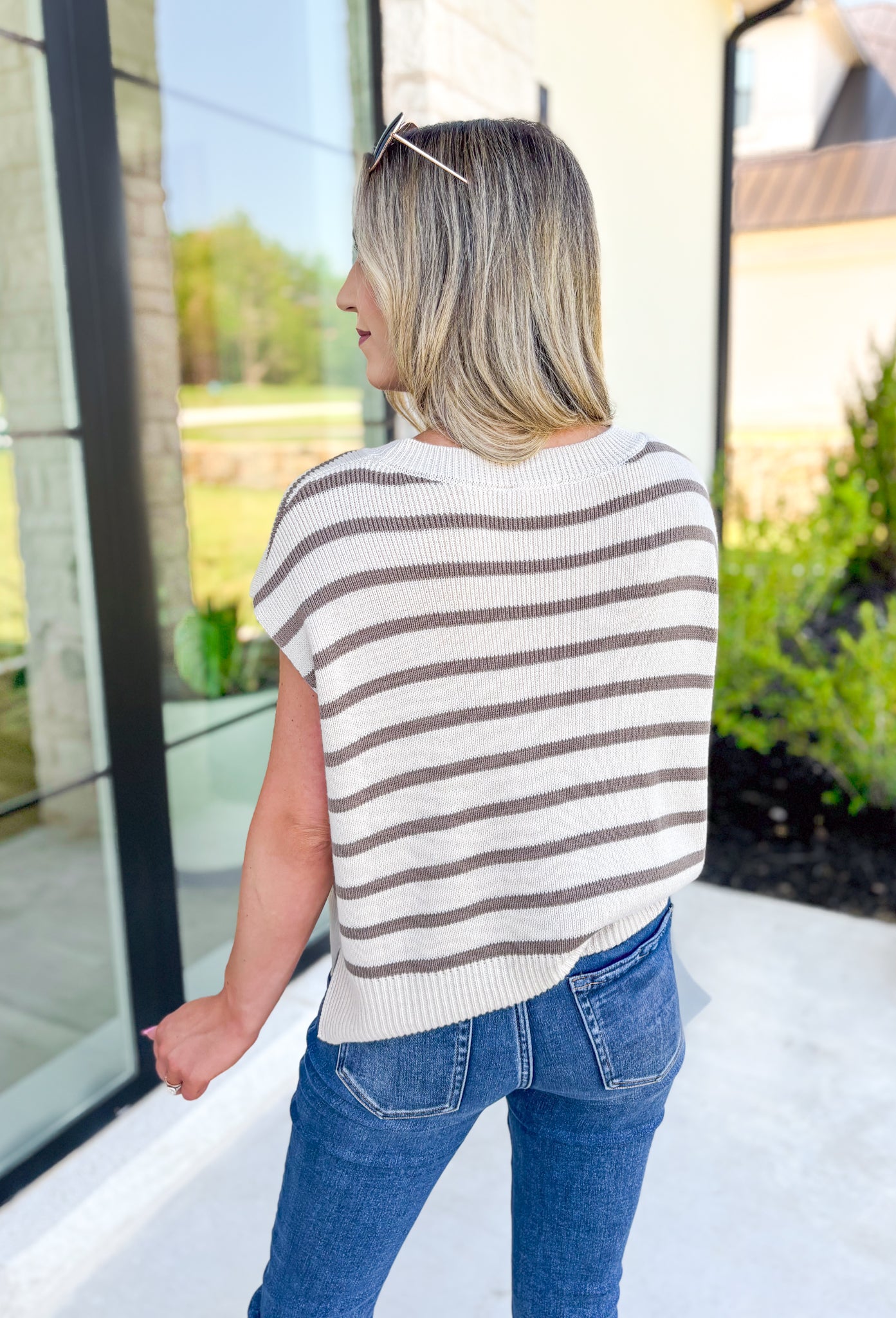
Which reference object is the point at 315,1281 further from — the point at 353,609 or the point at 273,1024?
the point at 273,1024

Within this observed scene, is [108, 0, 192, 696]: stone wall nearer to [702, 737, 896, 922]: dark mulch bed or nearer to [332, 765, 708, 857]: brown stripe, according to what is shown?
[332, 765, 708, 857]: brown stripe

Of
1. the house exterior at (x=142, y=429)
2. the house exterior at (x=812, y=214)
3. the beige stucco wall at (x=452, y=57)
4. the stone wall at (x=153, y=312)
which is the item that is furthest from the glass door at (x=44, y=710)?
the house exterior at (x=812, y=214)

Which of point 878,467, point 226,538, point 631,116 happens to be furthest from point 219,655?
point 878,467

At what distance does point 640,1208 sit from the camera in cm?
190

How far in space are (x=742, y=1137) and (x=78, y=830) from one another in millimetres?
1452

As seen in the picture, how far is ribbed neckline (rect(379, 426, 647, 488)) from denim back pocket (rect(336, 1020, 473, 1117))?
475mm

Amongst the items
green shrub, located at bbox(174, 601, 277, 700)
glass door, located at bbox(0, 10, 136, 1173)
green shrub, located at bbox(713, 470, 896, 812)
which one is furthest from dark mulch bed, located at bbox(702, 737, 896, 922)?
glass door, located at bbox(0, 10, 136, 1173)

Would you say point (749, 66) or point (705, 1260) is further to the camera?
point (749, 66)

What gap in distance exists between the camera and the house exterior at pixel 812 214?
35.2 feet

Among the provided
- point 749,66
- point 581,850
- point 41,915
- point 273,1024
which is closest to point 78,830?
point 41,915

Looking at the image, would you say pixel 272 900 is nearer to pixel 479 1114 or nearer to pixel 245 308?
pixel 479 1114

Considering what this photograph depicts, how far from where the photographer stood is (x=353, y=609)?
32.2 inches

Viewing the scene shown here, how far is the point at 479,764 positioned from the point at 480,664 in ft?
0.29

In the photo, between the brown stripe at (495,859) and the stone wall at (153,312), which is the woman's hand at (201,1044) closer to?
the brown stripe at (495,859)
